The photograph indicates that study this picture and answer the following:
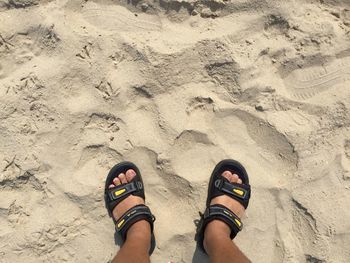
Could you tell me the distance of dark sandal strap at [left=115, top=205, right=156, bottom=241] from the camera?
1713 mm

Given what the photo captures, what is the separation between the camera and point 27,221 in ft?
5.41

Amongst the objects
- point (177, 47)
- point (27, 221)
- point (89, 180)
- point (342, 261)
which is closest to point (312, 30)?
point (177, 47)

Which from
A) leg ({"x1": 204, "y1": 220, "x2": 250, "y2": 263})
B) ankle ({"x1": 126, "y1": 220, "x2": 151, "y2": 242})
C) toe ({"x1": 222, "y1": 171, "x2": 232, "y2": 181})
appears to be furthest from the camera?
toe ({"x1": 222, "y1": 171, "x2": 232, "y2": 181})

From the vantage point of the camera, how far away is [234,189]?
1.81 metres

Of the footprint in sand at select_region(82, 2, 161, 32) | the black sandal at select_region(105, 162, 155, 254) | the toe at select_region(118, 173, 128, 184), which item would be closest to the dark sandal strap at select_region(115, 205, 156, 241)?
the black sandal at select_region(105, 162, 155, 254)

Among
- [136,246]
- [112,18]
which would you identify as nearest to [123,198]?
[136,246]

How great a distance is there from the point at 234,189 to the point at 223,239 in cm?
26

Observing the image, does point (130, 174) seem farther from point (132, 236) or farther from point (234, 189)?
point (234, 189)

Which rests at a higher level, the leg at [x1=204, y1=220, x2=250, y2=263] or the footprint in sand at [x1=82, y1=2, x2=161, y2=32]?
the footprint in sand at [x1=82, y1=2, x2=161, y2=32]

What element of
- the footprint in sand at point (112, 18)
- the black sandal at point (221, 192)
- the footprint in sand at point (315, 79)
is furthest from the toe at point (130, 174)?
the footprint in sand at point (315, 79)

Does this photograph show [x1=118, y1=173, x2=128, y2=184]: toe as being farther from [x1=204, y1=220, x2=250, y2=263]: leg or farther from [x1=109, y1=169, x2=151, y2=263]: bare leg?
[x1=204, y1=220, x2=250, y2=263]: leg

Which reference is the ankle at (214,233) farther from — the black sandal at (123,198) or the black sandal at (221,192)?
the black sandal at (123,198)

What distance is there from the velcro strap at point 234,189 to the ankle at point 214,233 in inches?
6.3

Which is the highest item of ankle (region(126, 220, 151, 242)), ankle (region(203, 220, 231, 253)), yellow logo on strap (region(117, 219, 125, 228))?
ankle (region(203, 220, 231, 253))
